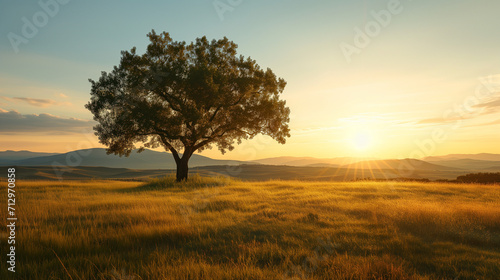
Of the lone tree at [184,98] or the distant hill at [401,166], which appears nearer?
the lone tree at [184,98]

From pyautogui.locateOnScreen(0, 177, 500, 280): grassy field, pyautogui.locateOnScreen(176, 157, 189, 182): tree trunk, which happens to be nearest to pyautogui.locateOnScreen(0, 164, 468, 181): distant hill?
pyautogui.locateOnScreen(176, 157, 189, 182): tree trunk

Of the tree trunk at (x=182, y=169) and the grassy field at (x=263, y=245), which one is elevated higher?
the tree trunk at (x=182, y=169)

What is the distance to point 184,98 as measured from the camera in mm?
22656

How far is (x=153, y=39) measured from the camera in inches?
863

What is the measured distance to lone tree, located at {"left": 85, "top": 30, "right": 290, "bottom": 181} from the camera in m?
20.3

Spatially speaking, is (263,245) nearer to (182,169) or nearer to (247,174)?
(182,169)

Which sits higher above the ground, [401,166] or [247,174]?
[247,174]

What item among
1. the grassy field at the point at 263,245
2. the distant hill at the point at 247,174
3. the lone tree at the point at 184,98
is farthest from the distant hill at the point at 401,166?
the grassy field at the point at 263,245

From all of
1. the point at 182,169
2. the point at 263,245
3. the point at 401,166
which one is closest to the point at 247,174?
the point at 182,169

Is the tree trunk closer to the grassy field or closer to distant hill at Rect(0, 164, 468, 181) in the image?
the grassy field

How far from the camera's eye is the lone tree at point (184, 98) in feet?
66.7

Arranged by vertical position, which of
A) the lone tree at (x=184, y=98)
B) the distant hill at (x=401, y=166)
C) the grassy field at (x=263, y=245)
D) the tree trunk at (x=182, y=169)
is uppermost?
the lone tree at (x=184, y=98)

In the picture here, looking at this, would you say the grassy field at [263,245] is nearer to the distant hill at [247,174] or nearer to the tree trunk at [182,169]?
the tree trunk at [182,169]

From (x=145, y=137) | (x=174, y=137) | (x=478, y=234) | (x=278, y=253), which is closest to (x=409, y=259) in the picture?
(x=278, y=253)
